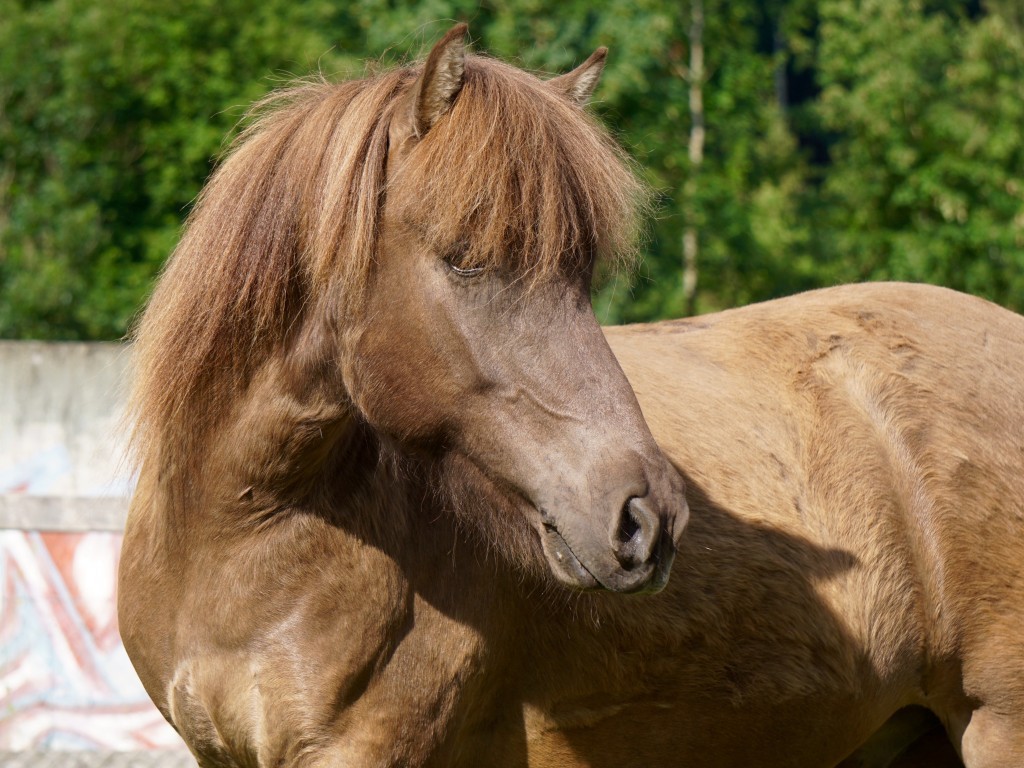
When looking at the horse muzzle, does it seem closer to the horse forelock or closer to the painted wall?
the horse forelock

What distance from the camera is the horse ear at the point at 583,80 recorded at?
3087 millimetres

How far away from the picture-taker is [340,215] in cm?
270

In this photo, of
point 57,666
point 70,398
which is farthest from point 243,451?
point 70,398

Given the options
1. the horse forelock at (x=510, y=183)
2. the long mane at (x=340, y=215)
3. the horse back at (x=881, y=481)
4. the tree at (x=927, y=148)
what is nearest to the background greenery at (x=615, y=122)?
the tree at (x=927, y=148)

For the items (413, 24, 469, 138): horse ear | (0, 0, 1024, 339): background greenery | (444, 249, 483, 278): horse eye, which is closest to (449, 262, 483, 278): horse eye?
(444, 249, 483, 278): horse eye

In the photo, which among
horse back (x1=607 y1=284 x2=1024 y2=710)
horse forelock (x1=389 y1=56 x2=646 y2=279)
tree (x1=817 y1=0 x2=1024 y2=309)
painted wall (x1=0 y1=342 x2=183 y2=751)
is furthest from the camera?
tree (x1=817 y1=0 x2=1024 y2=309)

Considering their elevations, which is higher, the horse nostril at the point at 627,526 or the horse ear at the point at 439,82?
the horse ear at the point at 439,82

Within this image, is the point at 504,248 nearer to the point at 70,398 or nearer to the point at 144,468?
the point at 144,468

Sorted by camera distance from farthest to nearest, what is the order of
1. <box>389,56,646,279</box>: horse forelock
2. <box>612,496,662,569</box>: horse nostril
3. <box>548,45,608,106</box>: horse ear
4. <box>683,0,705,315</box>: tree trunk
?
<box>683,0,705,315</box>: tree trunk → <box>548,45,608,106</box>: horse ear → <box>389,56,646,279</box>: horse forelock → <box>612,496,662,569</box>: horse nostril

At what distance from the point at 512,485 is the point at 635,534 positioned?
1.15 feet

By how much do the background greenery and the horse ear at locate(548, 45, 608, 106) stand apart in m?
11.3

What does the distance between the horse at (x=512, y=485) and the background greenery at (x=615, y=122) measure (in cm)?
1086

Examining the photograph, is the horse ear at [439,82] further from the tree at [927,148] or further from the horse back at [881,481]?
the tree at [927,148]

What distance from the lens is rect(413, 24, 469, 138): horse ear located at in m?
2.62
